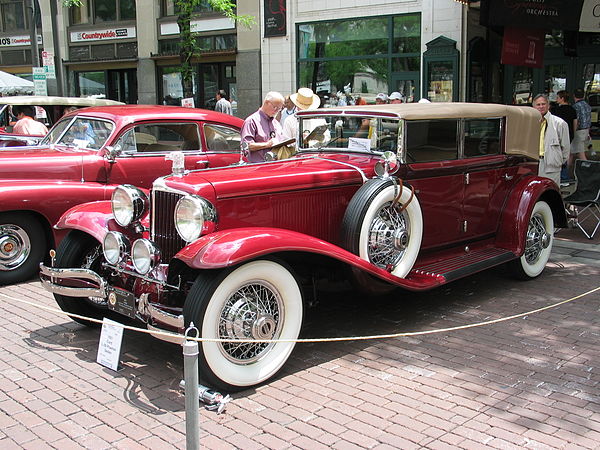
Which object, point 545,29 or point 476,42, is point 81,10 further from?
point 545,29

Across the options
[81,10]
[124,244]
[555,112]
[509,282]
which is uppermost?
[81,10]

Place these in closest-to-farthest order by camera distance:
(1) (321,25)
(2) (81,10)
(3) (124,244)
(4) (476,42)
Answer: (3) (124,244)
(4) (476,42)
(1) (321,25)
(2) (81,10)

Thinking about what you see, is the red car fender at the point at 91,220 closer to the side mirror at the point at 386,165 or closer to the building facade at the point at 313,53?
the side mirror at the point at 386,165

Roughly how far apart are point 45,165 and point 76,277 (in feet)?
9.02

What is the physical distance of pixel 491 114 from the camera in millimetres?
6004

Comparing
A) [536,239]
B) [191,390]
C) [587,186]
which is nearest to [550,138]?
[587,186]

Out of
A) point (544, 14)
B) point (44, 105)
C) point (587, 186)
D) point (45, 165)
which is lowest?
point (587, 186)

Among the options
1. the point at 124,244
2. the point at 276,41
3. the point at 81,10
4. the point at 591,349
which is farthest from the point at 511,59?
the point at 81,10

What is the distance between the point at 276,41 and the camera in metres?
16.9

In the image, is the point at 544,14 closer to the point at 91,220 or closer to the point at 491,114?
the point at 491,114

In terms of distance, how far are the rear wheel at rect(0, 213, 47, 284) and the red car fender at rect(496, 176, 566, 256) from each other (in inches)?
180

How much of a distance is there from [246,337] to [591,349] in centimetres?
254

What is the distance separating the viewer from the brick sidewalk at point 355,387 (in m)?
3.37

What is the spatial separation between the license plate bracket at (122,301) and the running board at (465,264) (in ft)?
7.47
